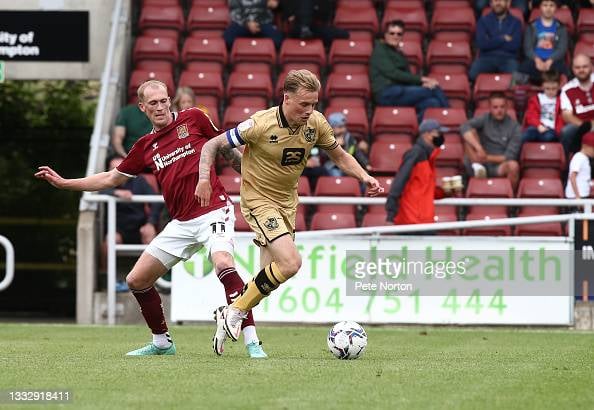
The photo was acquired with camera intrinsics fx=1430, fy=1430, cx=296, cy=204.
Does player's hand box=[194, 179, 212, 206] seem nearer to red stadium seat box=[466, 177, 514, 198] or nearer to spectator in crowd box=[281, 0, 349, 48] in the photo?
red stadium seat box=[466, 177, 514, 198]

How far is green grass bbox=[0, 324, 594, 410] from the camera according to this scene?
7.50 metres

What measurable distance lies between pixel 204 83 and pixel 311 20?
1764 mm

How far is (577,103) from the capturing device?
1742 cm

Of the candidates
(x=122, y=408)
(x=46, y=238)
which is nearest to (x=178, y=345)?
(x=122, y=408)

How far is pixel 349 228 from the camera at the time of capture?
16.6 meters

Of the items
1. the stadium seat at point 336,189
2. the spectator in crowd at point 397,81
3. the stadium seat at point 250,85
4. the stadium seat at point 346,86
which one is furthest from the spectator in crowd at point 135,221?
the spectator in crowd at point 397,81

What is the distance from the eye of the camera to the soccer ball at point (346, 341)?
10164mm

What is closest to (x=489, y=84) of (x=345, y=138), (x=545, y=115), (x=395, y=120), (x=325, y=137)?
(x=545, y=115)

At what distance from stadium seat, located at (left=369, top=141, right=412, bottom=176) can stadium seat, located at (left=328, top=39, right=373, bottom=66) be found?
1.90 meters

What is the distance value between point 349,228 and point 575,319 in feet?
9.18

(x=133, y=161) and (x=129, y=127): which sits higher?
(x=129, y=127)

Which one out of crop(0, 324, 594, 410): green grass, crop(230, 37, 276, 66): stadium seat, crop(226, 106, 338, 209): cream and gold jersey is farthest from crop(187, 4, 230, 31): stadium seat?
crop(226, 106, 338, 209): cream and gold jersey

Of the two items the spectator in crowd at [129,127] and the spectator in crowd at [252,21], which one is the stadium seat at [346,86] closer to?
the spectator in crowd at [252,21]

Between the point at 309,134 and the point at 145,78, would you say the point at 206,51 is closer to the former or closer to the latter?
the point at 145,78
